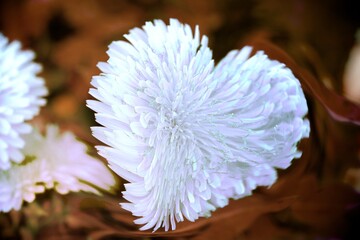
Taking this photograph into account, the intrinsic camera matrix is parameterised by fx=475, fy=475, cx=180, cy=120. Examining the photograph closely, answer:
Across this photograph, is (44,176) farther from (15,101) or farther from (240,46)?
(240,46)

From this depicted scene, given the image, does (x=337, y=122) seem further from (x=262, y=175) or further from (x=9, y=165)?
(x=9, y=165)

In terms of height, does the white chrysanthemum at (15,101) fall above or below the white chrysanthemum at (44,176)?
above

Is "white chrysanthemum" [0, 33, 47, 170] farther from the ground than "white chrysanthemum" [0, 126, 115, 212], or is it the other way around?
"white chrysanthemum" [0, 33, 47, 170]

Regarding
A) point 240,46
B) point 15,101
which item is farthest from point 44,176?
point 240,46
